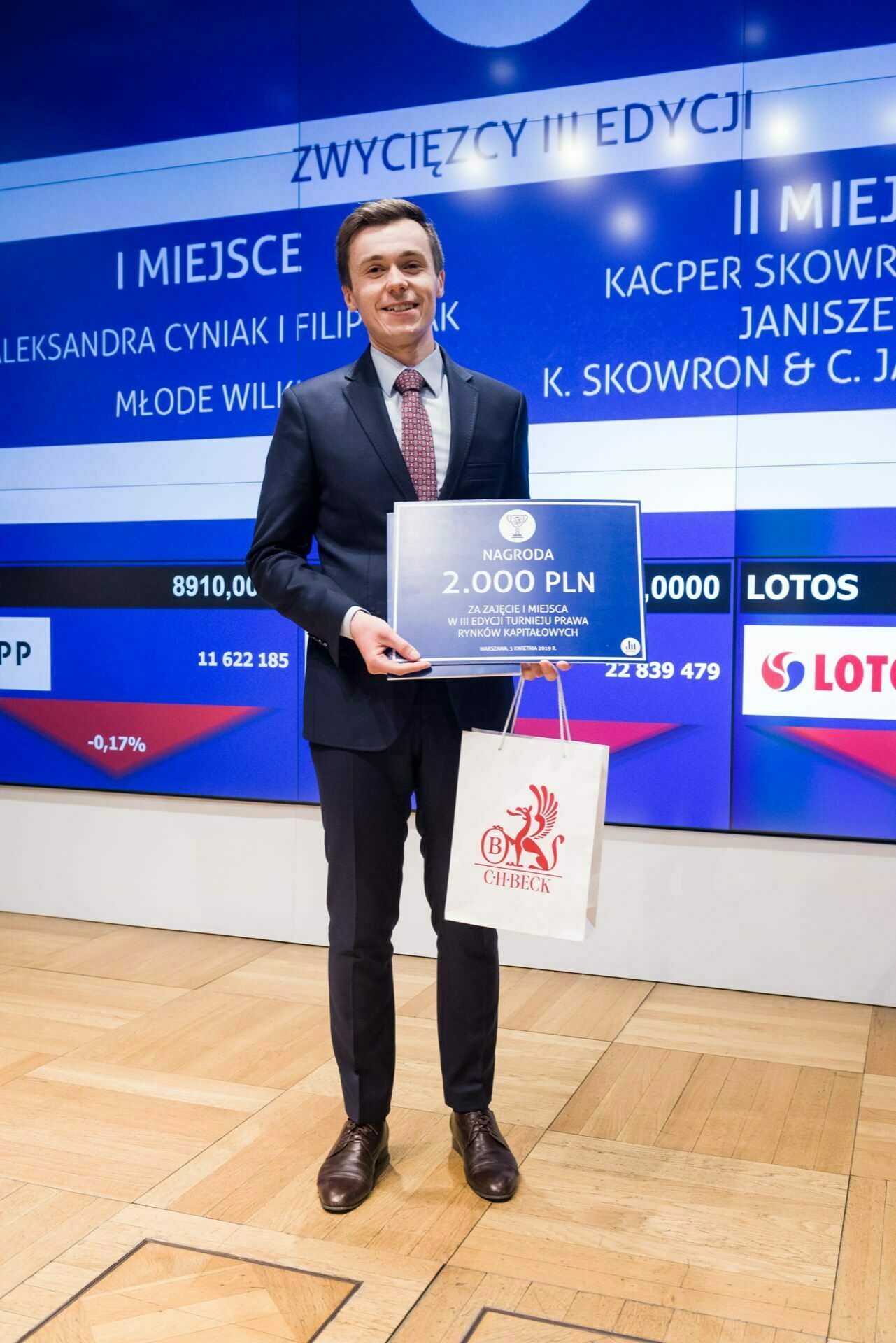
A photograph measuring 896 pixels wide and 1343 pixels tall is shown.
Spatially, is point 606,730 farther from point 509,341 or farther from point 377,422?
point 377,422

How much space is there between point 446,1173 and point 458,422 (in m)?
1.28

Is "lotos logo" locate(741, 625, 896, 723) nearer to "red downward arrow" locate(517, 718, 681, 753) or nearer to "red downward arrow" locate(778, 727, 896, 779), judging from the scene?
"red downward arrow" locate(778, 727, 896, 779)

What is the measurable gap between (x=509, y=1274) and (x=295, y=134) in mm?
2877

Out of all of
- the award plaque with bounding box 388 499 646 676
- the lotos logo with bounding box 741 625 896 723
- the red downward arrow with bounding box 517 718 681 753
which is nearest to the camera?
the award plaque with bounding box 388 499 646 676

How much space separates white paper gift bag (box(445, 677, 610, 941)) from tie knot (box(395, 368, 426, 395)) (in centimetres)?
54

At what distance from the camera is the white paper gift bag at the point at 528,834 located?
5.83ft

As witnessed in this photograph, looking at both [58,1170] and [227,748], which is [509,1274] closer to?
[58,1170]

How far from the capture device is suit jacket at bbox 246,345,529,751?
1885mm

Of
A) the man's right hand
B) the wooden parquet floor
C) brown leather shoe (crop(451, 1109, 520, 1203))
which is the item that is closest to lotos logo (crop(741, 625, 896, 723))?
the wooden parquet floor

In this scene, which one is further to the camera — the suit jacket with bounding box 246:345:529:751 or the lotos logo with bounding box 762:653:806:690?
the lotos logo with bounding box 762:653:806:690

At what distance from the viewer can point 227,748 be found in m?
3.42

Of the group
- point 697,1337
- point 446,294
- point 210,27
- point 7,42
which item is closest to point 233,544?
point 446,294

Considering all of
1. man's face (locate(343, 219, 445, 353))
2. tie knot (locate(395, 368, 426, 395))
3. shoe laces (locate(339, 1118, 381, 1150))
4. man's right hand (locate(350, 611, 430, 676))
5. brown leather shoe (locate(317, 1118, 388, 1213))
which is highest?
man's face (locate(343, 219, 445, 353))

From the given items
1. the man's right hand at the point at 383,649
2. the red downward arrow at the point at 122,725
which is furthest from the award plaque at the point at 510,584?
the red downward arrow at the point at 122,725
